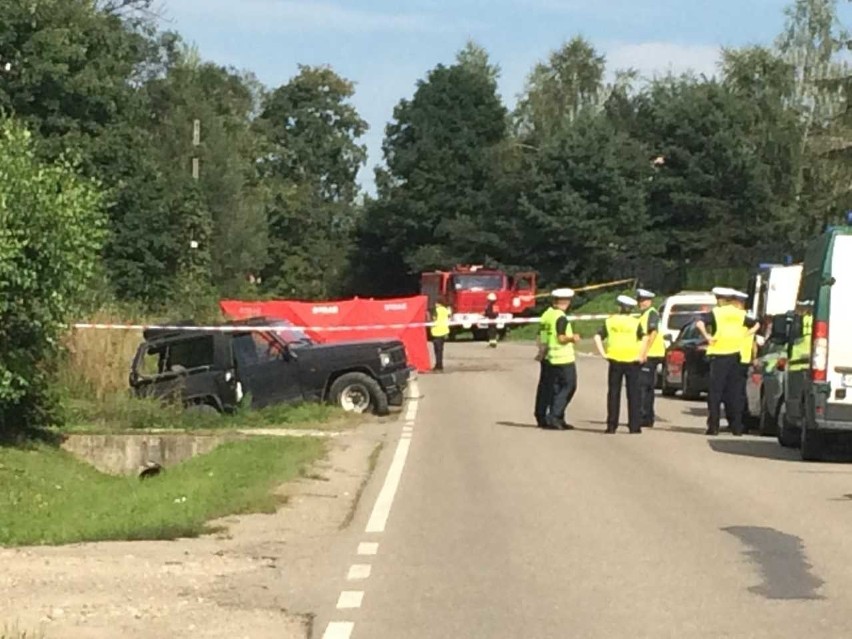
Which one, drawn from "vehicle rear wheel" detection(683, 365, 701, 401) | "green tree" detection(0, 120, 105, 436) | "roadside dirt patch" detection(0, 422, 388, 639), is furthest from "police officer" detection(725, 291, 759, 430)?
"roadside dirt patch" detection(0, 422, 388, 639)

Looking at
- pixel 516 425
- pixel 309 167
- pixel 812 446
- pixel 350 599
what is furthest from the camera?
pixel 309 167

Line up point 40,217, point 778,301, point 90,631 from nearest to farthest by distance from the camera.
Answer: point 90,631, point 40,217, point 778,301

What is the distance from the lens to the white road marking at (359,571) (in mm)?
10617

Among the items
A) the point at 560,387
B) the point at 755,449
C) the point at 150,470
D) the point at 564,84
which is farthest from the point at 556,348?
the point at 564,84

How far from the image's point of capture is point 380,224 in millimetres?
87500

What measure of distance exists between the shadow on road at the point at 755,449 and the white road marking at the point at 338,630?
10405 millimetres

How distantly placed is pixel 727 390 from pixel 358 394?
585cm

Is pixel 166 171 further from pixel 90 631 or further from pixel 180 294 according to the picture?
pixel 90 631

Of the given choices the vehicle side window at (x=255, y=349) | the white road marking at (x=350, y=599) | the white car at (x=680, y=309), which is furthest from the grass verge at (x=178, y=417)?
the white road marking at (x=350, y=599)

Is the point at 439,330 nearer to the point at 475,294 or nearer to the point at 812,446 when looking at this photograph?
the point at 812,446

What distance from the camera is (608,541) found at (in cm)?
1212

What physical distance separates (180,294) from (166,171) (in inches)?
346

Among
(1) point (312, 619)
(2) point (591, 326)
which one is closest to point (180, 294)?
(2) point (591, 326)

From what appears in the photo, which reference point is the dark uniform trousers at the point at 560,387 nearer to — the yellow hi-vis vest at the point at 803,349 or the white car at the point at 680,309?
the yellow hi-vis vest at the point at 803,349
